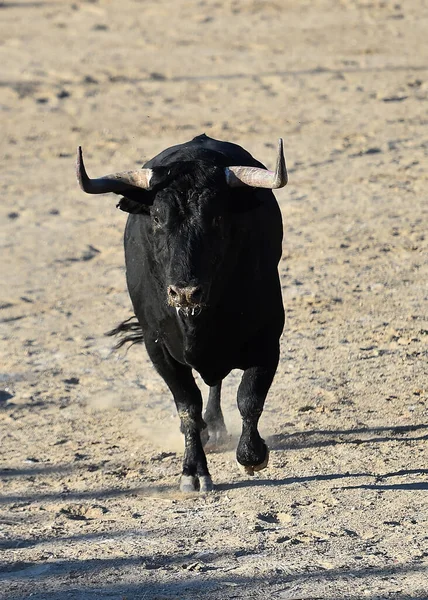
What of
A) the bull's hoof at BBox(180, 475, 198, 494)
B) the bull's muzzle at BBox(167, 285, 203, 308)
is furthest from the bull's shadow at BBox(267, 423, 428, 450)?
the bull's muzzle at BBox(167, 285, 203, 308)

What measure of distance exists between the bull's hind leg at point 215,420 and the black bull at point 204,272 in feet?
1.52

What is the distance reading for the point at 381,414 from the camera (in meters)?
7.38

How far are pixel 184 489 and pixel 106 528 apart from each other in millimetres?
652

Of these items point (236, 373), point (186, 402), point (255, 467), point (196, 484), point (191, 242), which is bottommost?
point (236, 373)

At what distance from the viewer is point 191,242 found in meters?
5.81

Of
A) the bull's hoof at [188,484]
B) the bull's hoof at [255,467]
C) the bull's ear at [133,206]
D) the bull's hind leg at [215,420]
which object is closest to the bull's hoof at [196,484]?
the bull's hoof at [188,484]

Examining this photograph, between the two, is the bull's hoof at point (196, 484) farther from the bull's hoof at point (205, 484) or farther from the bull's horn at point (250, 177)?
the bull's horn at point (250, 177)

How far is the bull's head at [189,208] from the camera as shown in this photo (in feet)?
18.8

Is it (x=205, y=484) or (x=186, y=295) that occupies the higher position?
(x=186, y=295)

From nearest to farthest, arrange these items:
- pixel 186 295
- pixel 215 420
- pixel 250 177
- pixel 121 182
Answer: pixel 186 295 < pixel 250 177 < pixel 121 182 < pixel 215 420

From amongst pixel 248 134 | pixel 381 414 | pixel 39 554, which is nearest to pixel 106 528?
→ pixel 39 554

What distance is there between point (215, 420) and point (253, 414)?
0.89 meters

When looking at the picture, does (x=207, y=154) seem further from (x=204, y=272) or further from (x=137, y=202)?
(x=204, y=272)

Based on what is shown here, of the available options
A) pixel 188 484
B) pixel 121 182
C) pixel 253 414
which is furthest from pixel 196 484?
pixel 121 182
